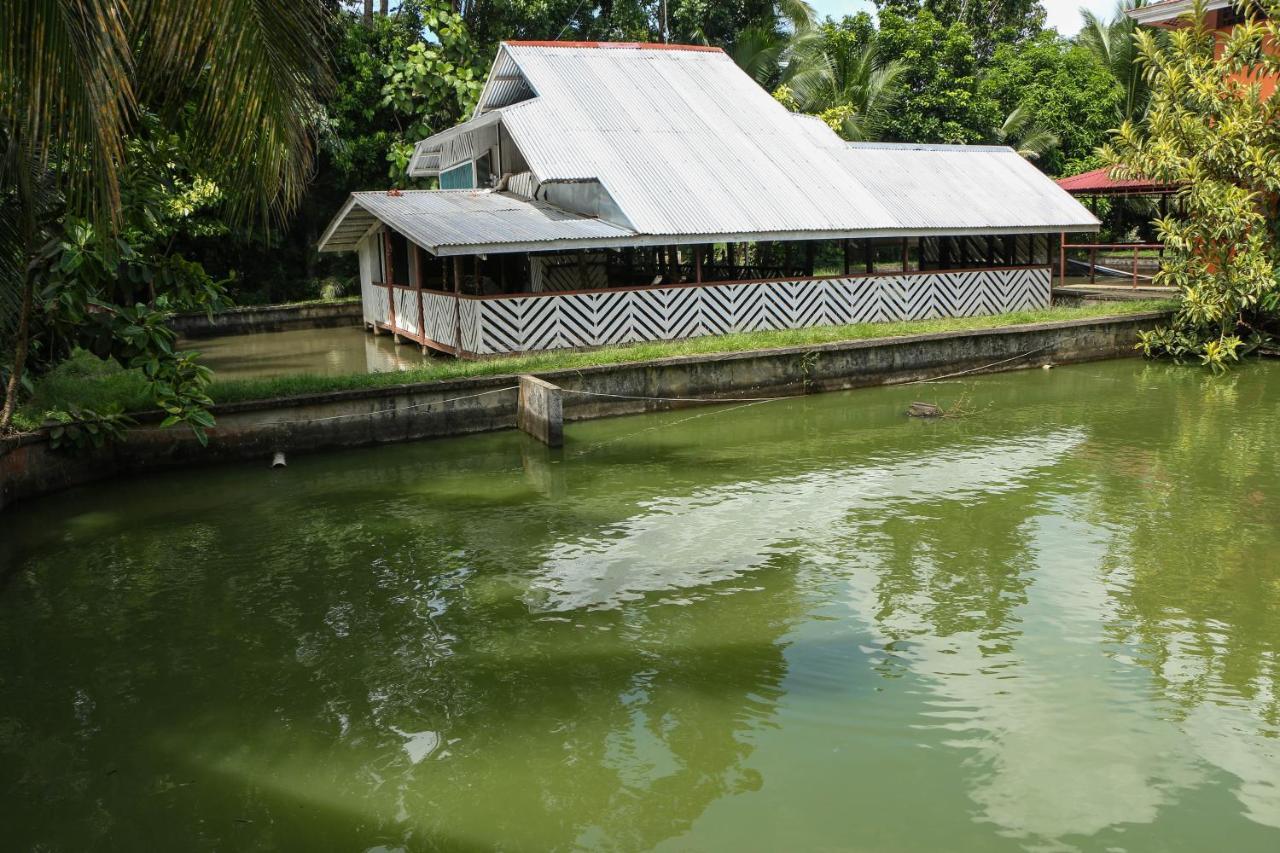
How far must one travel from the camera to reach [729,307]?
19.3 meters

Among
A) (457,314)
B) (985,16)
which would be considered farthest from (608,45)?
(985,16)

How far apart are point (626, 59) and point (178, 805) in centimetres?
2058

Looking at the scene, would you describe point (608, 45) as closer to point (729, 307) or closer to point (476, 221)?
point (476, 221)

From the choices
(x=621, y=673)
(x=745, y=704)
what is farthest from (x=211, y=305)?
(x=745, y=704)

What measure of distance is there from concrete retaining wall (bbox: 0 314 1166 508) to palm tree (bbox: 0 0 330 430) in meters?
6.06

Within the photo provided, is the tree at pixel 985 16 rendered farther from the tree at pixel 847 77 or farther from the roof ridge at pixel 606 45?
the roof ridge at pixel 606 45

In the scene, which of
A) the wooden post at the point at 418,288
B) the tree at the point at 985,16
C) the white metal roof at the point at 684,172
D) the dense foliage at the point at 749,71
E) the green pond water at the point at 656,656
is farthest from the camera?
the tree at the point at 985,16

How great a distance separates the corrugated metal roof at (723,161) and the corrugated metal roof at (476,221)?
0.77 meters

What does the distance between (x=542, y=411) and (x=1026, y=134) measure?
85.3ft

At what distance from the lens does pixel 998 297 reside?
72.5ft

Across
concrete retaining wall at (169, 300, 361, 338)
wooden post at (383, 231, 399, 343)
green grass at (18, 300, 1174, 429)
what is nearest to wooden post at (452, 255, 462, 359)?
green grass at (18, 300, 1174, 429)

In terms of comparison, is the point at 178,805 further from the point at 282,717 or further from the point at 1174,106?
the point at 1174,106

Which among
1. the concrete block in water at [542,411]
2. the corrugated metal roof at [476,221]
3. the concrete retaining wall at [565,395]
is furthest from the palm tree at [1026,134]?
the concrete block in water at [542,411]

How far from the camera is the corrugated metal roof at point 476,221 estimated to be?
56.2 ft
